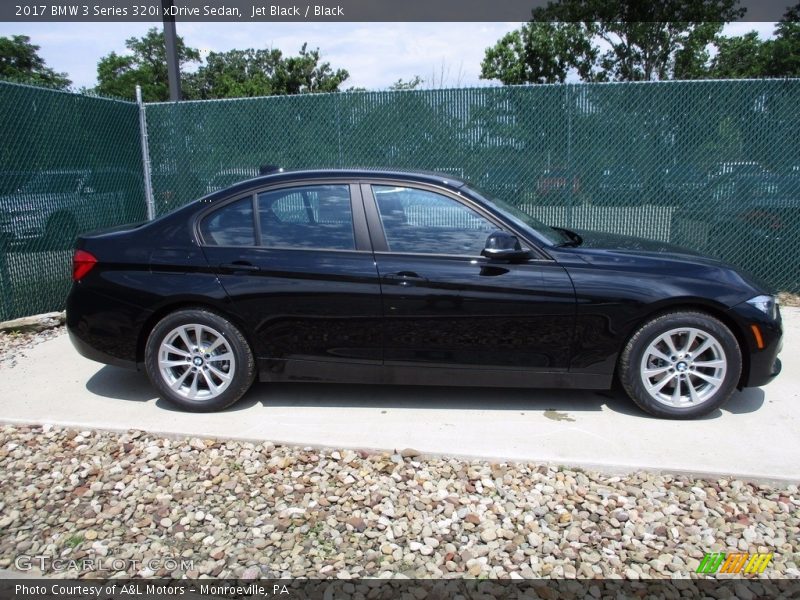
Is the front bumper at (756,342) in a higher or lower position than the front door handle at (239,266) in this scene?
lower

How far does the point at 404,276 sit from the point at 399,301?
0.16m

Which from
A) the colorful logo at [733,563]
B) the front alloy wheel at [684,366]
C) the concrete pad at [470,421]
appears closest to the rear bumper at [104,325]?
the concrete pad at [470,421]

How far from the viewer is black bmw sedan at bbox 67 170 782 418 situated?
3.81 meters

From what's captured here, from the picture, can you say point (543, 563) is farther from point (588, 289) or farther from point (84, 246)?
point (84, 246)

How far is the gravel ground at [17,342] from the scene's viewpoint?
5.32m

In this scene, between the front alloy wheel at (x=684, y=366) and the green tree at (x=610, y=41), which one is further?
the green tree at (x=610, y=41)

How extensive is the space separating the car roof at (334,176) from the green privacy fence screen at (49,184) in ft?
10.7

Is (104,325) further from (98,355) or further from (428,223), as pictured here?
(428,223)

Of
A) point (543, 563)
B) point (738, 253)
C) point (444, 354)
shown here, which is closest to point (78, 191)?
point (444, 354)

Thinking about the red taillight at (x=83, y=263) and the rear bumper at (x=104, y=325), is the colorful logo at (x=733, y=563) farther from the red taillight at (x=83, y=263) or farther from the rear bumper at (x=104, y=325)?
the red taillight at (x=83, y=263)

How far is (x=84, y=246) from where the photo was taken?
13.7ft

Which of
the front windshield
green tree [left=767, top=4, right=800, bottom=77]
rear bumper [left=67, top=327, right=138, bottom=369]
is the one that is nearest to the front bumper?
the front windshield

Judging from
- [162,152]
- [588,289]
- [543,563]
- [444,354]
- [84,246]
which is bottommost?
[543,563]

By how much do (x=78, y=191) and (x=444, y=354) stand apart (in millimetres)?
5115
